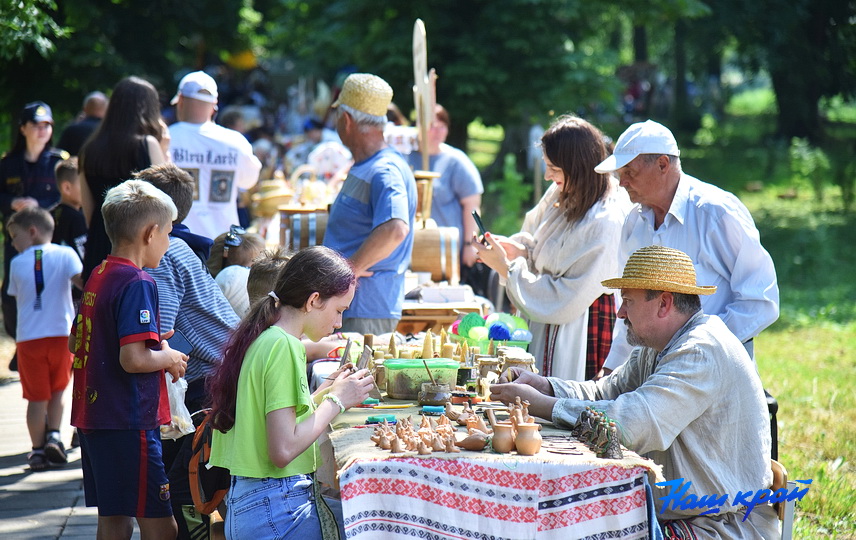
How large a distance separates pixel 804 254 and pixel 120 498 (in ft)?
36.8

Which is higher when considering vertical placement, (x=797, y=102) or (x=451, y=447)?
(x=797, y=102)

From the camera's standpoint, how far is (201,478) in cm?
330

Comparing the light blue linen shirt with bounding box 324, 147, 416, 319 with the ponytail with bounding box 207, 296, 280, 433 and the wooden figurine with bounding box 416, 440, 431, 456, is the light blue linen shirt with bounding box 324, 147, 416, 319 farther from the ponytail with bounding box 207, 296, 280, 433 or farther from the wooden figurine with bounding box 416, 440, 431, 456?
the wooden figurine with bounding box 416, 440, 431, 456

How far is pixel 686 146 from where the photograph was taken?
77.0 feet

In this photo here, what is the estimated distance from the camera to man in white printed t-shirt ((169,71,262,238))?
5520 mm

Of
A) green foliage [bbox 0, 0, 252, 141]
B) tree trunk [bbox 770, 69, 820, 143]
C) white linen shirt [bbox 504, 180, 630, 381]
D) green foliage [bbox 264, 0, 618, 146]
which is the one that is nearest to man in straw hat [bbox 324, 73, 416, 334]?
white linen shirt [bbox 504, 180, 630, 381]

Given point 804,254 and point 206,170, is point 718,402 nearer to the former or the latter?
point 206,170

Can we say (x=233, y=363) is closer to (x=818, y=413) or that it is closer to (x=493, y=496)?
(x=493, y=496)

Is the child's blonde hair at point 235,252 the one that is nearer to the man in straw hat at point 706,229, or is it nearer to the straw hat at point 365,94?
the straw hat at point 365,94

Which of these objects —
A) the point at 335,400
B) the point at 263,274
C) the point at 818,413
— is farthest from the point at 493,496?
the point at 818,413

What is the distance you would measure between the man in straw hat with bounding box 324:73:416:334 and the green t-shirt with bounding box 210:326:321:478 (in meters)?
1.80

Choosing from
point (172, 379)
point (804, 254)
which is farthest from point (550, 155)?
point (804, 254)

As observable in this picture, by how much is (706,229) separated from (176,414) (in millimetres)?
2127

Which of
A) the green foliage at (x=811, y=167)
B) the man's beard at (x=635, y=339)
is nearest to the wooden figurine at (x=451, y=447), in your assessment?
the man's beard at (x=635, y=339)
